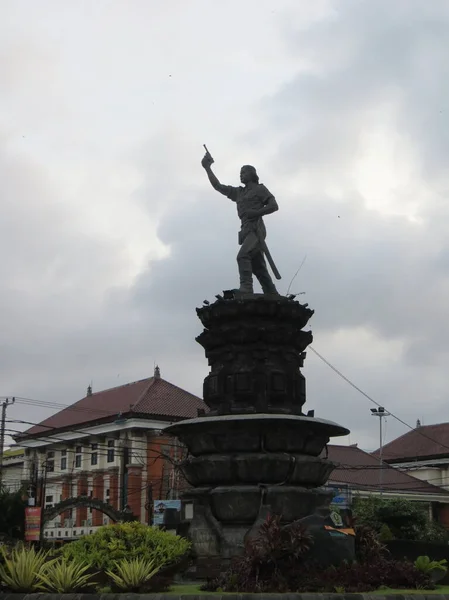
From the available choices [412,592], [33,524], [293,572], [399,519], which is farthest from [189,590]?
[33,524]

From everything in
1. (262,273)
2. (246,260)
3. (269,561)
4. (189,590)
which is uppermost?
(246,260)

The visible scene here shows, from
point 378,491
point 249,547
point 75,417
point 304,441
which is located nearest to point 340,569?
point 249,547

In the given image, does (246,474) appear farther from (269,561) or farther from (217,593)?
(217,593)

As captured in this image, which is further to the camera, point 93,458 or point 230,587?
point 93,458

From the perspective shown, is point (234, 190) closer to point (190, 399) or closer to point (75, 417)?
point (190, 399)

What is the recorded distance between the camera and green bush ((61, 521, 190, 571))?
12.4 m

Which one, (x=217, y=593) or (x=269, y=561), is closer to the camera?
(x=217, y=593)

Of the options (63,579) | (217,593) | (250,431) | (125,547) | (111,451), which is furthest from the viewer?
(111,451)

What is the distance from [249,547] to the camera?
11992 mm

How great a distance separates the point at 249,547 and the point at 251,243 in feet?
23.2

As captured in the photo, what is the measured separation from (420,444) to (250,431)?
51.4m

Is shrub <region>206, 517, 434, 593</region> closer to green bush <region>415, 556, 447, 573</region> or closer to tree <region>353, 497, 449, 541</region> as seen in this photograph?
green bush <region>415, 556, 447, 573</region>

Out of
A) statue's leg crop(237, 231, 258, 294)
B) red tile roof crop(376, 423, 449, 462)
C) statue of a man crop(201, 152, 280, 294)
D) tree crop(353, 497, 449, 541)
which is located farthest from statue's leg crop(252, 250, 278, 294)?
red tile roof crop(376, 423, 449, 462)

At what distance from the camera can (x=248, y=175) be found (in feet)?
57.5
